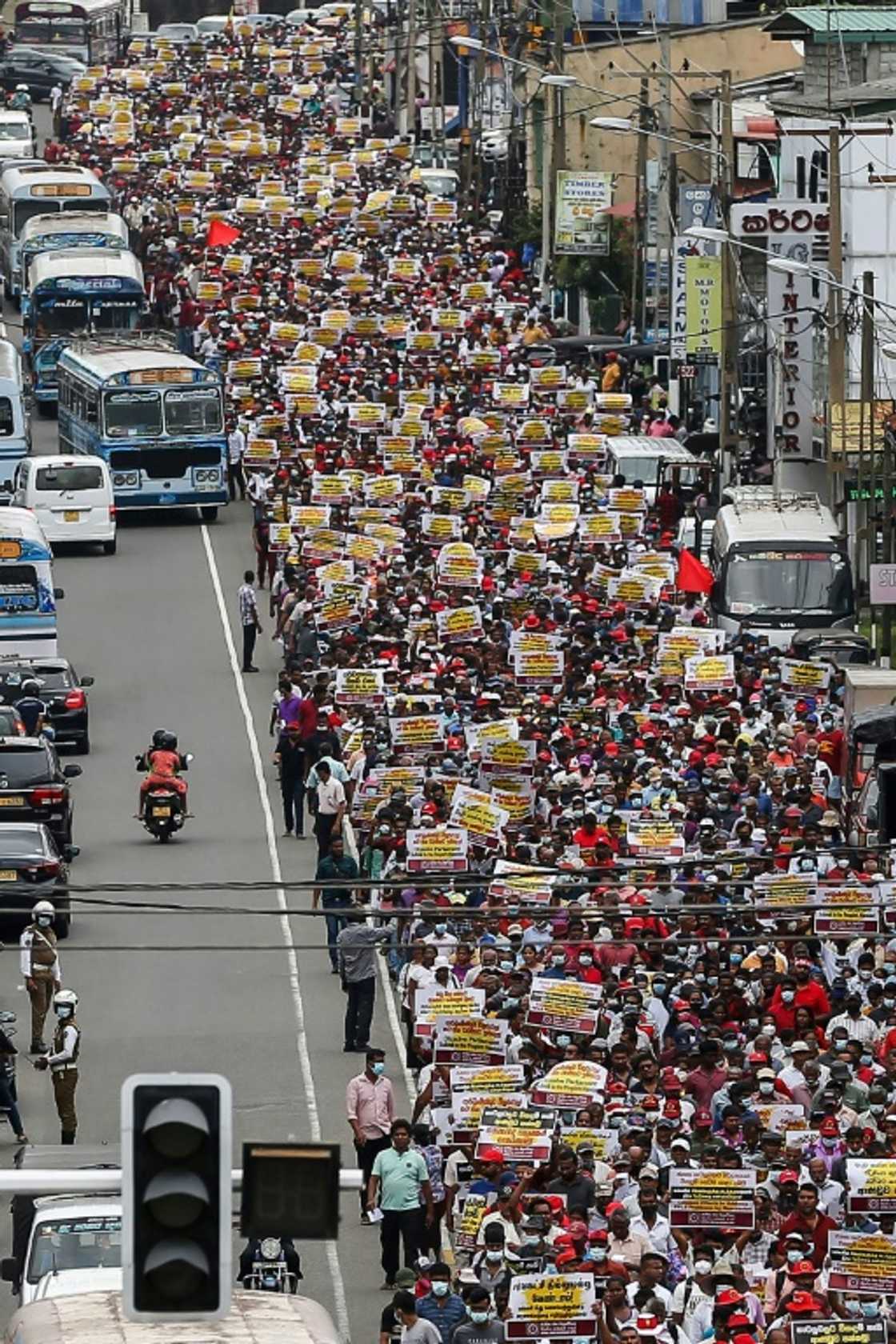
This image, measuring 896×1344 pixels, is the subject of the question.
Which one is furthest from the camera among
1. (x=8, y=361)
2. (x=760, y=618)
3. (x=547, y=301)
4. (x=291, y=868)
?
(x=547, y=301)

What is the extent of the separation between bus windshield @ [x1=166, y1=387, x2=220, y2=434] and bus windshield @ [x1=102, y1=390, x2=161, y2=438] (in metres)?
0.17

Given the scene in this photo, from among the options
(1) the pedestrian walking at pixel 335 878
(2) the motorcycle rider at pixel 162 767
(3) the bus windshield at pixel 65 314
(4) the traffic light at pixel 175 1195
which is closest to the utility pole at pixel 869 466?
(2) the motorcycle rider at pixel 162 767

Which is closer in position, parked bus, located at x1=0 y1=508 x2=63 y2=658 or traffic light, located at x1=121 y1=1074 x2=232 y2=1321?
traffic light, located at x1=121 y1=1074 x2=232 y2=1321

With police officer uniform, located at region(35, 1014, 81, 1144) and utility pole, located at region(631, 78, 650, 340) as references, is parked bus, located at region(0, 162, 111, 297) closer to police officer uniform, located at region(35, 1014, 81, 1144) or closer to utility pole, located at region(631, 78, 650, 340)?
utility pole, located at region(631, 78, 650, 340)

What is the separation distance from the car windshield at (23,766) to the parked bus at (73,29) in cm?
8329

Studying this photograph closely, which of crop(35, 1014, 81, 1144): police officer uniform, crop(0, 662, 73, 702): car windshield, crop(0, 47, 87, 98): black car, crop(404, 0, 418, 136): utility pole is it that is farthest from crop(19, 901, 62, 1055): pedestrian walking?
crop(0, 47, 87, 98): black car

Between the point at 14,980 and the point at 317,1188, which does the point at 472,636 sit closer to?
the point at 14,980

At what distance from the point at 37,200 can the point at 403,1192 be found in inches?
2179

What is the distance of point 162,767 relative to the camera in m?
→ 36.6

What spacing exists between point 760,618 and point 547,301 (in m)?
32.0

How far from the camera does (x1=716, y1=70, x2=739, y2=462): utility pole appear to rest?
4978 cm

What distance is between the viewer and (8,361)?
185 feet

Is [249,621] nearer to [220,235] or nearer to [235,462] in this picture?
[235,462]

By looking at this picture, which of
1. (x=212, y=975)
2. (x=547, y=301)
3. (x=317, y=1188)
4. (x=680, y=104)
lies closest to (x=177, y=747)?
(x=212, y=975)
